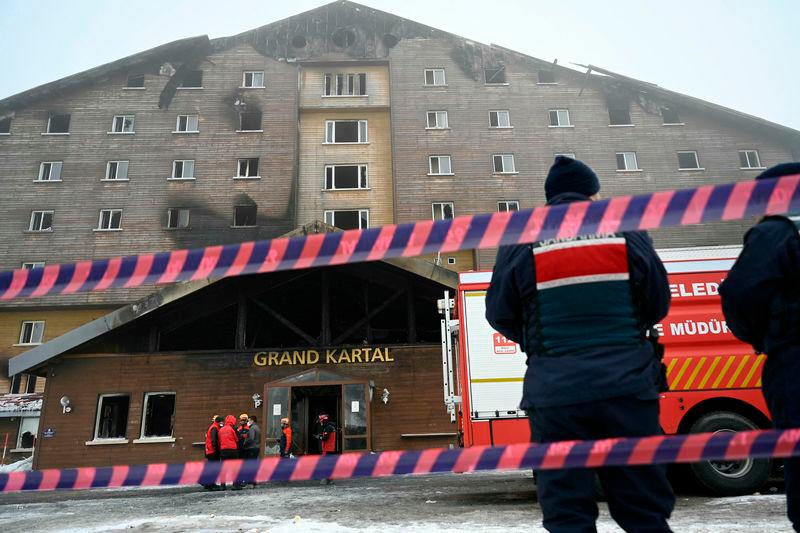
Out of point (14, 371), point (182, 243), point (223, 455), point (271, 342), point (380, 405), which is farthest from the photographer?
point (182, 243)

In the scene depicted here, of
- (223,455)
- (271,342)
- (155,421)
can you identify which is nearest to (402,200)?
(271,342)

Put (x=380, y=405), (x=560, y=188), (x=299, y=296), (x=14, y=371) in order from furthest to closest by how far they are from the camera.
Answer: (x=299, y=296) < (x=380, y=405) < (x=14, y=371) < (x=560, y=188)

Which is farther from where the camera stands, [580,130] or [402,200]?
[580,130]

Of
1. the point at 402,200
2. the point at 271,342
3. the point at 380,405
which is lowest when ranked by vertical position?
the point at 380,405

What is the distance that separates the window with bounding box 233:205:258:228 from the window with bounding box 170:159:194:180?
320 cm

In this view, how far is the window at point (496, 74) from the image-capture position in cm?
3247

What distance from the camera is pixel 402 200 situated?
96.6ft

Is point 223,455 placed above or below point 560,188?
below

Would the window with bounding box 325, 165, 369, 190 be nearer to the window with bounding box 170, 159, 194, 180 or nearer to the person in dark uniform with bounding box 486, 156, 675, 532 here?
the window with bounding box 170, 159, 194, 180

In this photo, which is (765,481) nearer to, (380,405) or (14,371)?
(380,405)

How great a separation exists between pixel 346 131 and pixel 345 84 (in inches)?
115

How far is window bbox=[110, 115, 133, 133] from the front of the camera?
31.2 meters

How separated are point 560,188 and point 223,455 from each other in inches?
492

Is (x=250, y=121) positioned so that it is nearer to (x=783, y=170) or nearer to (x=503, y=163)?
(x=503, y=163)
